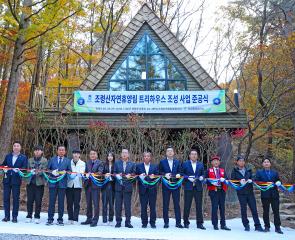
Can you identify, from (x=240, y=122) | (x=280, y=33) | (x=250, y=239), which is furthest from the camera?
(x=280, y=33)

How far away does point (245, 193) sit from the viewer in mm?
7855

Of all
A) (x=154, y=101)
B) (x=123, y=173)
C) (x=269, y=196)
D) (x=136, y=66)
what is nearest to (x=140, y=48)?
(x=136, y=66)

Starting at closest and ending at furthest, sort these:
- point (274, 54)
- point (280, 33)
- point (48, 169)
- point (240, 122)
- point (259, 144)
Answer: point (48, 169) < point (240, 122) < point (274, 54) < point (280, 33) < point (259, 144)

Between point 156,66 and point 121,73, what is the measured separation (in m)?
1.38

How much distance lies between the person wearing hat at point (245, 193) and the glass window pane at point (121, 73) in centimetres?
685

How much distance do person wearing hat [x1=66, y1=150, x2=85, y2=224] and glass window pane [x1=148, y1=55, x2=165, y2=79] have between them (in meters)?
6.48

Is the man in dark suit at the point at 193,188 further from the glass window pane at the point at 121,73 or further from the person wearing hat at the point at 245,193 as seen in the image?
the glass window pane at the point at 121,73

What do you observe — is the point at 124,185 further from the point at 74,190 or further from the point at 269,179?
the point at 269,179

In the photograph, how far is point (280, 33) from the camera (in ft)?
54.9

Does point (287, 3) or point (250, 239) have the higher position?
point (287, 3)

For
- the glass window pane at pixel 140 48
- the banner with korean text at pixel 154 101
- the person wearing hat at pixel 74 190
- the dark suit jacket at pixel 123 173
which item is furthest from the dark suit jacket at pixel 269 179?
the glass window pane at pixel 140 48

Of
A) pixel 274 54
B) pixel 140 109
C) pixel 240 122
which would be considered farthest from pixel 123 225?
pixel 274 54

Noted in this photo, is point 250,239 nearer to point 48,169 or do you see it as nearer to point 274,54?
point 48,169

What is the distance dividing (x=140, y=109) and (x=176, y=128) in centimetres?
152
